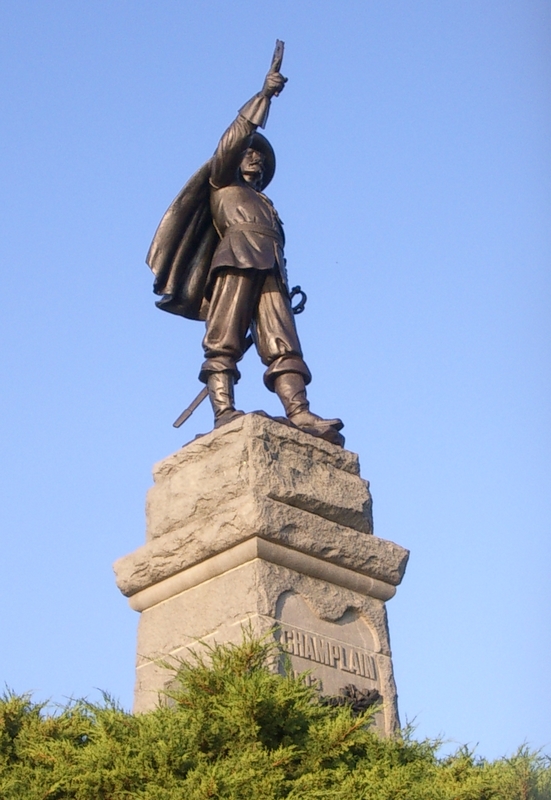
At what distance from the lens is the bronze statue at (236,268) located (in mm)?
7891

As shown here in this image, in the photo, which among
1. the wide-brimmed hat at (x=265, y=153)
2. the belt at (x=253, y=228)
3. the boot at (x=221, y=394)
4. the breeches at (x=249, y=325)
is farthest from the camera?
the wide-brimmed hat at (x=265, y=153)

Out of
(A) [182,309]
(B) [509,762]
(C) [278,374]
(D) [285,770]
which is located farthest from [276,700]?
(A) [182,309]

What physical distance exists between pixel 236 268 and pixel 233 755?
12.0ft

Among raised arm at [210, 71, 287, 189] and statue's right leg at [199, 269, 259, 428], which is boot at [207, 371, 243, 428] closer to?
statue's right leg at [199, 269, 259, 428]

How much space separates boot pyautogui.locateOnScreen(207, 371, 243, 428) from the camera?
7671mm

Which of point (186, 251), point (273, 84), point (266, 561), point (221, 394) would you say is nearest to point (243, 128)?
point (273, 84)

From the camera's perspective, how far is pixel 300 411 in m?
7.86

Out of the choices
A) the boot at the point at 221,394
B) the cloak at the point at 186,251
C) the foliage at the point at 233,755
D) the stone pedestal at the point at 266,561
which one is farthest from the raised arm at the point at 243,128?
the foliage at the point at 233,755

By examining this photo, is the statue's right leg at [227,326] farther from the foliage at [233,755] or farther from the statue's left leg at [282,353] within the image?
the foliage at [233,755]

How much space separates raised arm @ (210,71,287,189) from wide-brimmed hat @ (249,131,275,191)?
390 mm

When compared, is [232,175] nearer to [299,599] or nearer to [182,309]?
[182,309]

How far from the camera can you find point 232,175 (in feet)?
27.2

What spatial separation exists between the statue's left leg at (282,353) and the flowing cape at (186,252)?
517mm

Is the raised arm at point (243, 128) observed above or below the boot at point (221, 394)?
above
